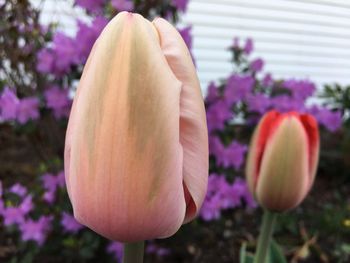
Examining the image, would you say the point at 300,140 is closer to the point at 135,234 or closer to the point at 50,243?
the point at 135,234

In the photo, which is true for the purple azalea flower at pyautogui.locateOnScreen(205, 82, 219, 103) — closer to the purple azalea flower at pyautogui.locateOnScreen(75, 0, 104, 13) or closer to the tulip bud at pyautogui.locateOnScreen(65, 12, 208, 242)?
the purple azalea flower at pyautogui.locateOnScreen(75, 0, 104, 13)

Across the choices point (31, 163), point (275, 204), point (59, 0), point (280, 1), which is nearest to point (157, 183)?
point (275, 204)

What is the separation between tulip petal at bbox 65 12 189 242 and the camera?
0.41 m

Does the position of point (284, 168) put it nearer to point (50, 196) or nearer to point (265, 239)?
point (265, 239)

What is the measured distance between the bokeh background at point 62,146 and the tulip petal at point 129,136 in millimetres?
923

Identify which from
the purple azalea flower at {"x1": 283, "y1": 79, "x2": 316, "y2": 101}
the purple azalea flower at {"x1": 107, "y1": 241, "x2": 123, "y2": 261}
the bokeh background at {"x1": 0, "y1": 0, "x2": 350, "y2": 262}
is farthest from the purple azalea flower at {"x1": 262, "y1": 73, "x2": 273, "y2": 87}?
the purple azalea flower at {"x1": 107, "y1": 241, "x2": 123, "y2": 261}

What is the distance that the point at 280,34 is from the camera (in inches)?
172

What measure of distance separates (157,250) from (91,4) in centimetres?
82

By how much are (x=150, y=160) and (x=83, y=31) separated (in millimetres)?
970

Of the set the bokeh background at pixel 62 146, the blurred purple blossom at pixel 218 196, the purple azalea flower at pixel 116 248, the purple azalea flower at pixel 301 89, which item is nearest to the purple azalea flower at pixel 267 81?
the bokeh background at pixel 62 146

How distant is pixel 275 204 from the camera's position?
812mm

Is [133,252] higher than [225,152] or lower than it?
higher

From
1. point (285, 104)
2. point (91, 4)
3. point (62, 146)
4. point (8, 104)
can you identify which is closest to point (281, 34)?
point (285, 104)

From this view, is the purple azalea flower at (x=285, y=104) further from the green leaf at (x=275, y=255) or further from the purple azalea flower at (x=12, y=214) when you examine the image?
the purple azalea flower at (x=12, y=214)
